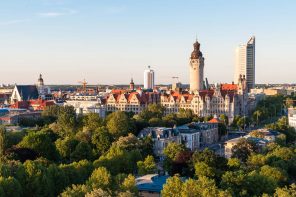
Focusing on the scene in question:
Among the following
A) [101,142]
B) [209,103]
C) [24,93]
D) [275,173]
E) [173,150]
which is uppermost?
[24,93]

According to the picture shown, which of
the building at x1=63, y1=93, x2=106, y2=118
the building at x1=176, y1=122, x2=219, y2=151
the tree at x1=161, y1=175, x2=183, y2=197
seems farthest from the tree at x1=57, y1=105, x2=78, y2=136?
the tree at x1=161, y1=175, x2=183, y2=197

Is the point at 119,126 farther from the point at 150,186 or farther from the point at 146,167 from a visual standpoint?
the point at 150,186

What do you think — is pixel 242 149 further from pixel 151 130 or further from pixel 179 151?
pixel 151 130

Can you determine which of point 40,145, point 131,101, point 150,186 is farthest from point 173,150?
point 131,101

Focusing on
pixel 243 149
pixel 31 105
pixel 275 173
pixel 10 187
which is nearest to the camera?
pixel 10 187

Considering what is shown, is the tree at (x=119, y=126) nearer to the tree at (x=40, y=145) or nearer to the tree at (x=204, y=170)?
the tree at (x=40, y=145)

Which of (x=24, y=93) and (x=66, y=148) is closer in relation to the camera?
(x=66, y=148)
